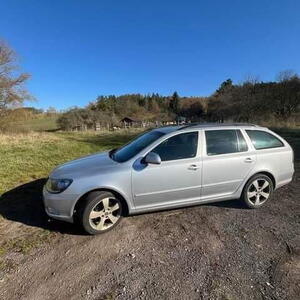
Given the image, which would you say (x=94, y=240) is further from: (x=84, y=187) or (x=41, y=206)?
(x=41, y=206)

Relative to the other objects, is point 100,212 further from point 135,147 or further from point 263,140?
point 263,140

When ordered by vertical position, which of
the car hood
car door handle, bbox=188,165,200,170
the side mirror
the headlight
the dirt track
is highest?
the side mirror

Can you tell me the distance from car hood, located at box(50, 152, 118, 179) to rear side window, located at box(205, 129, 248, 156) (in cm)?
169

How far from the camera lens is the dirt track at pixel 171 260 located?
3000mm

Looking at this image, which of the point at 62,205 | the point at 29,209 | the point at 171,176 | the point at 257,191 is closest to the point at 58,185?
the point at 62,205

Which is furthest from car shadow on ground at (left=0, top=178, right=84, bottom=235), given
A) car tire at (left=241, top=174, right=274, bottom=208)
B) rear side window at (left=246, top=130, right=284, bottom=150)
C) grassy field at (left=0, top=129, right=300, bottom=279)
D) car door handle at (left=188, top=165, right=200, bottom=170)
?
rear side window at (left=246, top=130, right=284, bottom=150)

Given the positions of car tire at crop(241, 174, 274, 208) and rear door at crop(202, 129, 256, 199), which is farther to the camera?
car tire at crop(241, 174, 274, 208)

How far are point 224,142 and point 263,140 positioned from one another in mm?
884

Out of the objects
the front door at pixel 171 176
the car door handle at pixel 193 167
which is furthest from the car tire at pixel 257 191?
the car door handle at pixel 193 167

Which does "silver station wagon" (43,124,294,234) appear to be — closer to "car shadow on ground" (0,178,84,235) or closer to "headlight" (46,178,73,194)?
"headlight" (46,178,73,194)

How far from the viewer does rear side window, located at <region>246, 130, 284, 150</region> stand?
5363 mm

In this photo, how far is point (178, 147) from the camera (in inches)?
191

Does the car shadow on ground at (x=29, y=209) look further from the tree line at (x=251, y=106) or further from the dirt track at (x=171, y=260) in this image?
the tree line at (x=251, y=106)

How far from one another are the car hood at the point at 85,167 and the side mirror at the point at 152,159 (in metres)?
0.50
